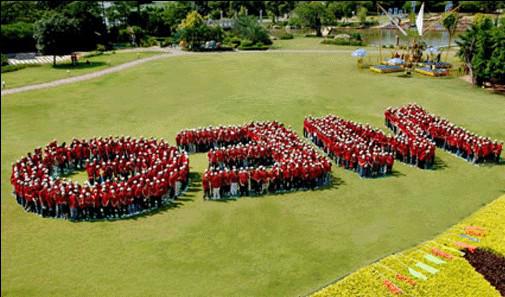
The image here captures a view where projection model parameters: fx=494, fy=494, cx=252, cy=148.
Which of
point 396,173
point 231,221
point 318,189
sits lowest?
point 231,221

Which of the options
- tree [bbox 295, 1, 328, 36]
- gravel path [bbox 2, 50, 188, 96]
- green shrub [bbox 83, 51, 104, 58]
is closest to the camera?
gravel path [bbox 2, 50, 188, 96]

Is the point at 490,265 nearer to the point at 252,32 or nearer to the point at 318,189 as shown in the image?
the point at 318,189

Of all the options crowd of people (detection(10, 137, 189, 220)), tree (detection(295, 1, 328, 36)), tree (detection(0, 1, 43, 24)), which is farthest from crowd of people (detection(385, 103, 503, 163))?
tree (detection(0, 1, 43, 24))

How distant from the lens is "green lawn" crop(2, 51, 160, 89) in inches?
1353

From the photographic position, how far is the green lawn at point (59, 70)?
→ 34.4m

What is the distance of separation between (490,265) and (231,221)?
24.7 ft

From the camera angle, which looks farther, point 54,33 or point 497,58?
point 54,33

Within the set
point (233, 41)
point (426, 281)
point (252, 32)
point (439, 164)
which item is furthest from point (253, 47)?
point (426, 281)

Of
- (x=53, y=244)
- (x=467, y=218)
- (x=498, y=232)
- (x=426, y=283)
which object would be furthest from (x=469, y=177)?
(x=53, y=244)

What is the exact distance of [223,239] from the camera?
1477 cm

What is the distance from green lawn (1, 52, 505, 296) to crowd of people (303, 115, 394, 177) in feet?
1.75

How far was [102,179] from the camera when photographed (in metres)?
18.5

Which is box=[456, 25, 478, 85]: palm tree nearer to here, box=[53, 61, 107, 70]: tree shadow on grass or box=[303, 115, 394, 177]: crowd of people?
box=[303, 115, 394, 177]: crowd of people

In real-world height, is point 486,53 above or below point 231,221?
above
